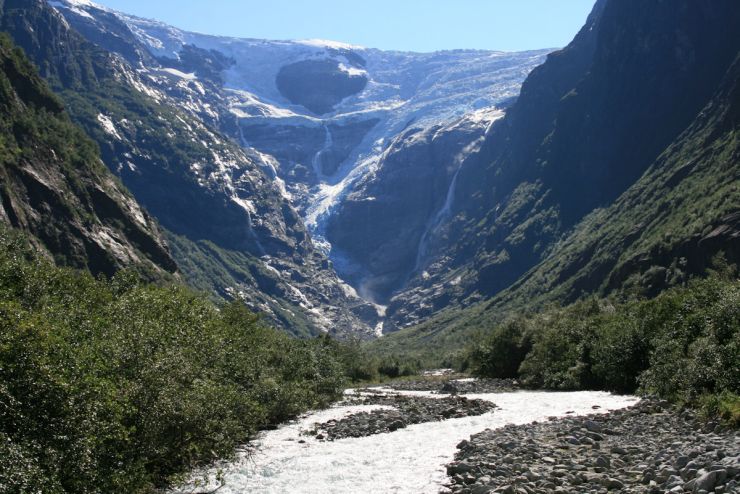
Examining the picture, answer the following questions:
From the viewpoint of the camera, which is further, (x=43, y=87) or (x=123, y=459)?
(x=43, y=87)

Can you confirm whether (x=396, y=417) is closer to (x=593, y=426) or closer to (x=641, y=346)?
(x=593, y=426)

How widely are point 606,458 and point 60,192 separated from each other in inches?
5540

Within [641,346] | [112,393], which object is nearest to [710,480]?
[112,393]

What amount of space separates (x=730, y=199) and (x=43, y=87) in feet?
604

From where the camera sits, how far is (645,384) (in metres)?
57.4

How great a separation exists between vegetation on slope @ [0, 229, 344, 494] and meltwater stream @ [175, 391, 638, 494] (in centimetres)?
255

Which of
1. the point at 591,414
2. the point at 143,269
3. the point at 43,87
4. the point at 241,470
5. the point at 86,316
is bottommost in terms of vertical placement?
the point at 241,470

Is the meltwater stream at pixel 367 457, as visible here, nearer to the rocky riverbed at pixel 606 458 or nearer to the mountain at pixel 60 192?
the rocky riverbed at pixel 606 458

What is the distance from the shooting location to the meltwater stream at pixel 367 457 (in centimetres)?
3266

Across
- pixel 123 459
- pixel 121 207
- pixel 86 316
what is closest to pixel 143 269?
pixel 121 207

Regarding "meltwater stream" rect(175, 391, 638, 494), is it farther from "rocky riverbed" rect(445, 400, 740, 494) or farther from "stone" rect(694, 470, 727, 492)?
"stone" rect(694, 470, 727, 492)

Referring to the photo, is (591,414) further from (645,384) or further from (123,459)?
(123,459)

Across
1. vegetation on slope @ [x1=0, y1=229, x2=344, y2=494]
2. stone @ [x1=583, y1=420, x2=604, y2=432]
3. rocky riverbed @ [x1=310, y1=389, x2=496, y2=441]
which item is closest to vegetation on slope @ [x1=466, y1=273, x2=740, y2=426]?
stone @ [x1=583, y1=420, x2=604, y2=432]

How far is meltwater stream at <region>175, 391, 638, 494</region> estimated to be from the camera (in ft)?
107
